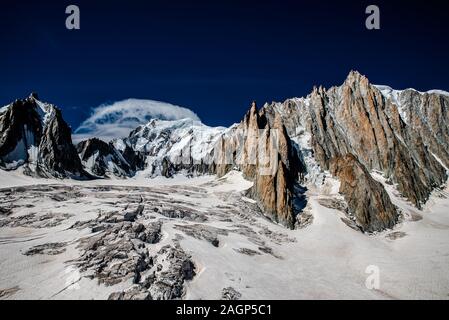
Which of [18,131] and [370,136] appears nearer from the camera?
[18,131]

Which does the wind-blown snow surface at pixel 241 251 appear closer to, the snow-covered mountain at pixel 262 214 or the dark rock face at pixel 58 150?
the snow-covered mountain at pixel 262 214

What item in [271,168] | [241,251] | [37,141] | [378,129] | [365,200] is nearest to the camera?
[241,251]

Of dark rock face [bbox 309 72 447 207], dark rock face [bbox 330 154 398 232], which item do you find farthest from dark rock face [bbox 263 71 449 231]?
dark rock face [bbox 330 154 398 232]

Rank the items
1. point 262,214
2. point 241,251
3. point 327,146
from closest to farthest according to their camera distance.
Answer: point 241,251, point 262,214, point 327,146

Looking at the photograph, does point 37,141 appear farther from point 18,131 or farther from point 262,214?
point 262,214

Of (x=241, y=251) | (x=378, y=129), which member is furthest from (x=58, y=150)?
(x=378, y=129)

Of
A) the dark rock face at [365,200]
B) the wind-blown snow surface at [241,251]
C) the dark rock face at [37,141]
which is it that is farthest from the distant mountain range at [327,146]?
the wind-blown snow surface at [241,251]
